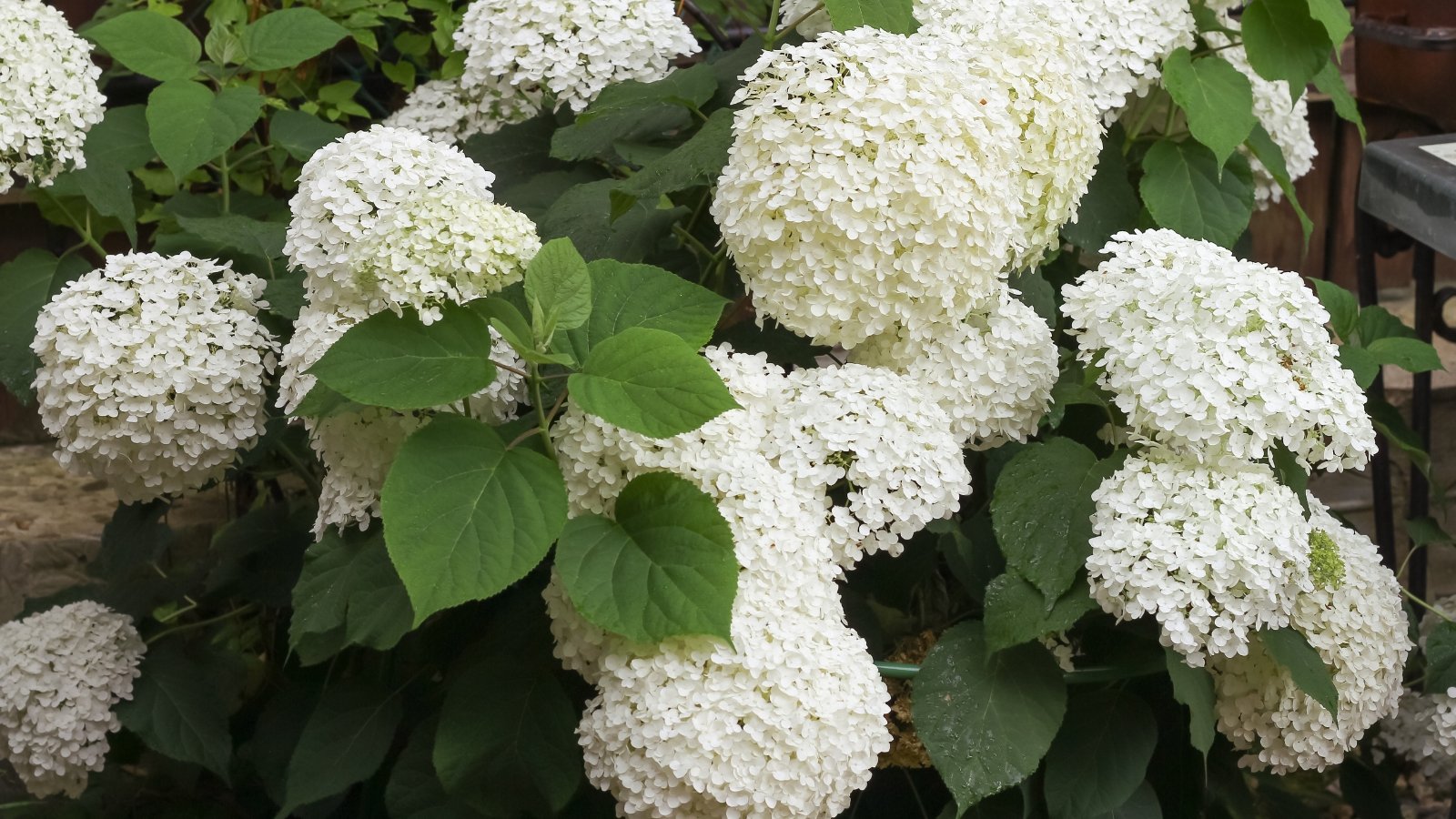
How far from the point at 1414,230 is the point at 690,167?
3.19 ft

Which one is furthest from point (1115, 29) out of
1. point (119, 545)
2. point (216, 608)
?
point (216, 608)

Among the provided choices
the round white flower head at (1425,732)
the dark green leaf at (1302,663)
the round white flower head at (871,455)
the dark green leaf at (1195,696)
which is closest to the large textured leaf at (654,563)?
the round white flower head at (871,455)

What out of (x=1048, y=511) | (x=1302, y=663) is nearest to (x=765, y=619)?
(x=1048, y=511)

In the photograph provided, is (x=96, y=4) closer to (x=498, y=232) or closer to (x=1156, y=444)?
(x=498, y=232)

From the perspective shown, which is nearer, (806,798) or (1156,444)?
(806,798)

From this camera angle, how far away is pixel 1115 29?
5.08ft

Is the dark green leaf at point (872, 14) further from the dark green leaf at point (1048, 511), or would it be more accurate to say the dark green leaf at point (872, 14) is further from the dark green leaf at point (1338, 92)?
the dark green leaf at point (1338, 92)

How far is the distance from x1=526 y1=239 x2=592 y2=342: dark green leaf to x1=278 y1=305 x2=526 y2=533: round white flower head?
79 millimetres

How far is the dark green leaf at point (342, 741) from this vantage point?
1418mm

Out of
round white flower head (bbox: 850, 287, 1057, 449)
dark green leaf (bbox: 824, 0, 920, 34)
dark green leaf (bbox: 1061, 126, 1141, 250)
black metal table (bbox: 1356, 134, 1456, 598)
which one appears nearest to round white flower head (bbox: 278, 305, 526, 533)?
round white flower head (bbox: 850, 287, 1057, 449)

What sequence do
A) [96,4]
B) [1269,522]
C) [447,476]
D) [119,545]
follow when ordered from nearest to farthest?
[447,476]
[1269,522]
[119,545]
[96,4]

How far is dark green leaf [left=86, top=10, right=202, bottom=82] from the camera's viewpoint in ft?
5.44

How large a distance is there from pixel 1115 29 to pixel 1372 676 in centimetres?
Answer: 75

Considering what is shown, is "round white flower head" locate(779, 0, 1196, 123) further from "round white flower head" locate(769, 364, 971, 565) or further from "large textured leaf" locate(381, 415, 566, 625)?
"large textured leaf" locate(381, 415, 566, 625)
